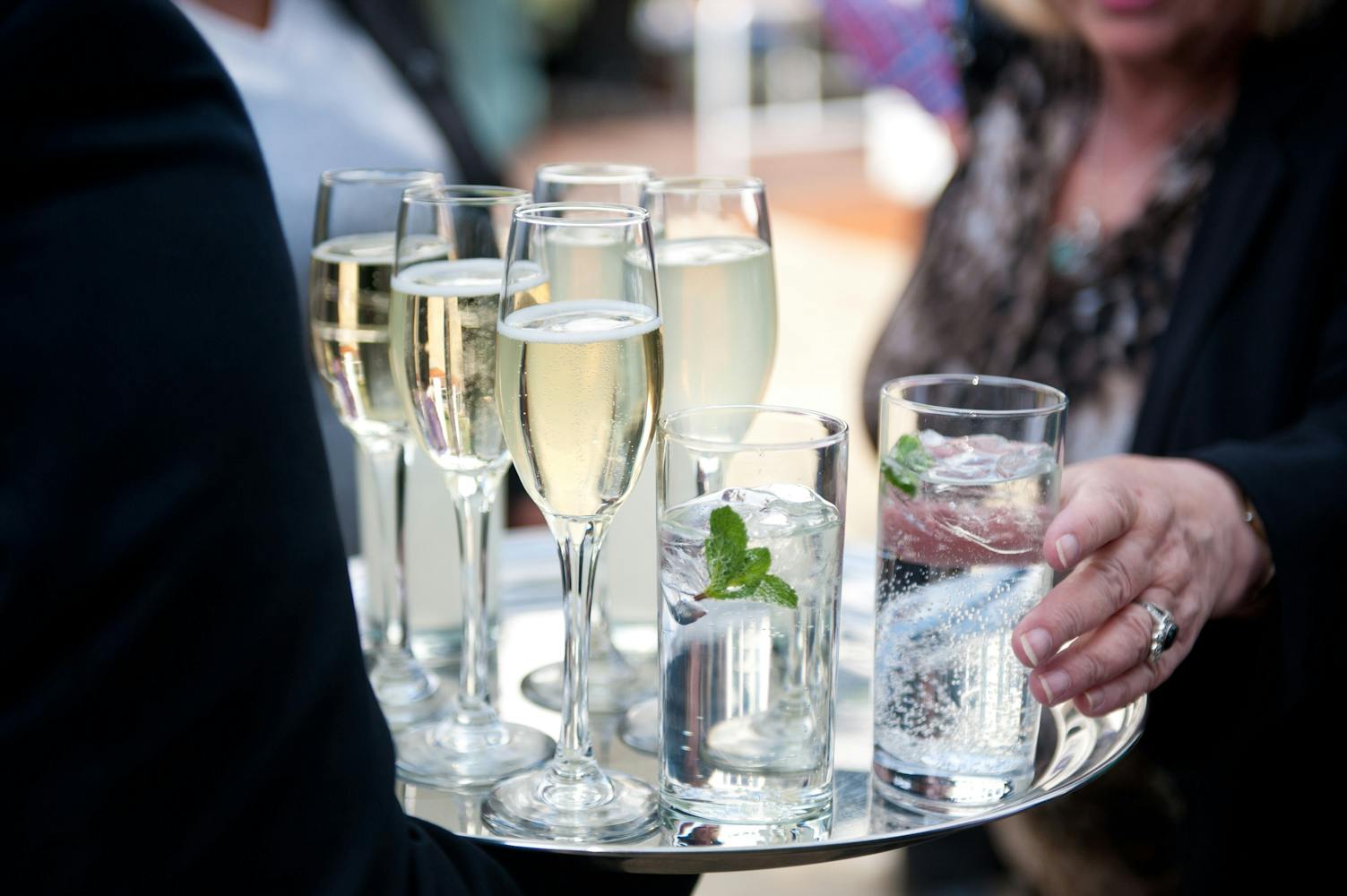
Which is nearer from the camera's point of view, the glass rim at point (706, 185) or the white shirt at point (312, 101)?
the glass rim at point (706, 185)

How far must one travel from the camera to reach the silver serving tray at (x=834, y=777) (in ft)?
3.17

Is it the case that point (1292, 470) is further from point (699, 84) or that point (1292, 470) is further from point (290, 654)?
point (699, 84)

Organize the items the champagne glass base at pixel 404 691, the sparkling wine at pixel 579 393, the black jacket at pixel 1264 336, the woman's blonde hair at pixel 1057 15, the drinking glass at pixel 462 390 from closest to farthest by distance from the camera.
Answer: the sparkling wine at pixel 579 393
the drinking glass at pixel 462 390
the champagne glass base at pixel 404 691
the black jacket at pixel 1264 336
the woman's blonde hair at pixel 1057 15

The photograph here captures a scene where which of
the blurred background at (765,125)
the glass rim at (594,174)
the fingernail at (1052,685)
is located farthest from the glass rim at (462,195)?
the blurred background at (765,125)

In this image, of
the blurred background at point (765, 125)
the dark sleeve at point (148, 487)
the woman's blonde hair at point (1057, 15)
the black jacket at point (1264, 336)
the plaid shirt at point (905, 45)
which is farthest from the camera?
the blurred background at point (765, 125)

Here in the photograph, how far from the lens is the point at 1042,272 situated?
224cm

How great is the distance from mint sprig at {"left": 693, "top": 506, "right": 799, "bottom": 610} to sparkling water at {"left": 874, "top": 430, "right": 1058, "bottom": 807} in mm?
149

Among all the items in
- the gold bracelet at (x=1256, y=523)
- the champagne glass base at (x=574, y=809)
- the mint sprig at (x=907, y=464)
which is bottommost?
the champagne glass base at (x=574, y=809)

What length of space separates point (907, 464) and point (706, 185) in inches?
13.7

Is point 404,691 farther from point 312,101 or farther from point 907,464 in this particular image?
point 312,101

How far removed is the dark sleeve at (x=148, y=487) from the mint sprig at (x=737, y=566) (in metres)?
A: 0.29

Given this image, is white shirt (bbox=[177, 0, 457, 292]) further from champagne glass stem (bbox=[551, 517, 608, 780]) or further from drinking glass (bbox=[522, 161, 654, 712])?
champagne glass stem (bbox=[551, 517, 608, 780])

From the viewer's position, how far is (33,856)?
0.68m

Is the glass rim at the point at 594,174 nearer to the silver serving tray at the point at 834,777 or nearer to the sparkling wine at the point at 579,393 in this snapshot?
the sparkling wine at the point at 579,393
